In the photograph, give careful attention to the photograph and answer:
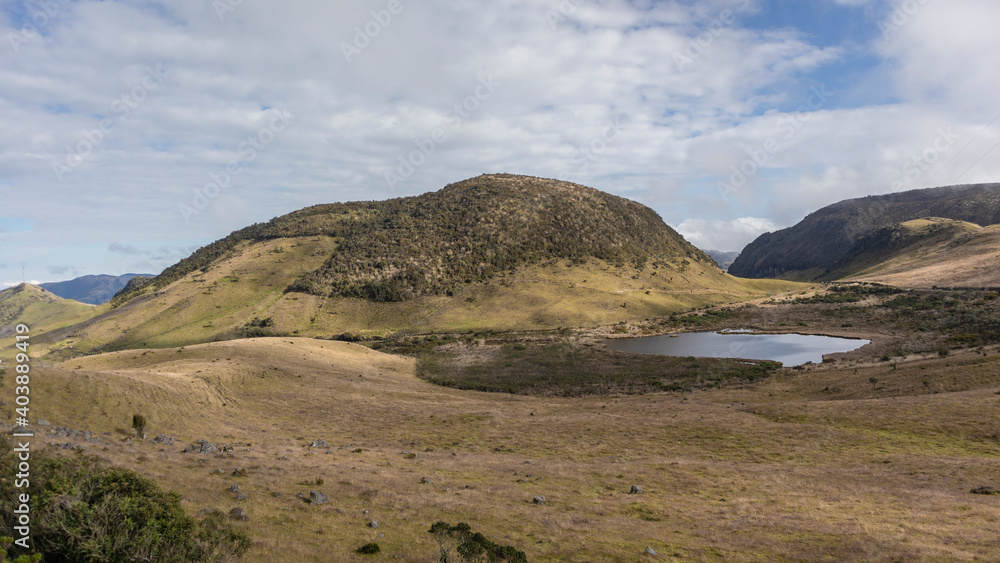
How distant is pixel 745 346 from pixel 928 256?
110m

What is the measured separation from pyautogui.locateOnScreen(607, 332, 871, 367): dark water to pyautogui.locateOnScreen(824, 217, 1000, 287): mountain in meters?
46.5

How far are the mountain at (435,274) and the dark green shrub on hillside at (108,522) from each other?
265 ft

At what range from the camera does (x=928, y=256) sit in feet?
426

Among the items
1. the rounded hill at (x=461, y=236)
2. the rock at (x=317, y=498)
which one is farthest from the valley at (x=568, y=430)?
the rounded hill at (x=461, y=236)

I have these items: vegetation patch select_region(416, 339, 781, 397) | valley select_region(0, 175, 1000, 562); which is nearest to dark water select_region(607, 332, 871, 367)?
valley select_region(0, 175, 1000, 562)

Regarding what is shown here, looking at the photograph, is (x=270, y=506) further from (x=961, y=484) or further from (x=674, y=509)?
(x=961, y=484)

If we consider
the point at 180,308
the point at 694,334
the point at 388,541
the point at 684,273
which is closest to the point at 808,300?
the point at 694,334

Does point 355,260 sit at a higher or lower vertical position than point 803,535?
higher

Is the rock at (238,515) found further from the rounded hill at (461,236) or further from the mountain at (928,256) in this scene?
the mountain at (928,256)

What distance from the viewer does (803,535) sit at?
14.0m

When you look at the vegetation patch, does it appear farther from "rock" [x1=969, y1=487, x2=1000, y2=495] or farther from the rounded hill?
the rounded hill

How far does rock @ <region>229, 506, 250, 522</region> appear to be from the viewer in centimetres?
1330

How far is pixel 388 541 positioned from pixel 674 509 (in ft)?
34.1

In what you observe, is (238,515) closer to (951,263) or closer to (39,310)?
(951,263)
